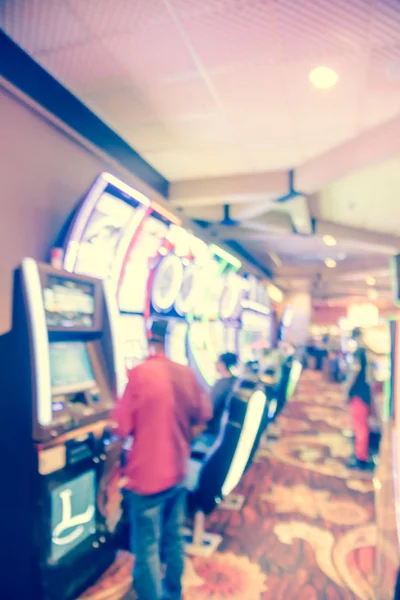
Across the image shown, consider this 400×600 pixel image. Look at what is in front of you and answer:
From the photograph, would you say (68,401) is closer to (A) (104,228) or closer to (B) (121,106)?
(A) (104,228)

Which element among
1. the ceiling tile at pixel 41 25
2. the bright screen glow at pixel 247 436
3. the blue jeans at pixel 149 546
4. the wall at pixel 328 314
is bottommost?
the blue jeans at pixel 149 546

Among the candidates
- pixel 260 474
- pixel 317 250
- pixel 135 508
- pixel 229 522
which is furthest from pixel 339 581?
pixel 317 250

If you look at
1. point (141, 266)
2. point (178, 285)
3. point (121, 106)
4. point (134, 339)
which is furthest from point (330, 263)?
point (121, 106)

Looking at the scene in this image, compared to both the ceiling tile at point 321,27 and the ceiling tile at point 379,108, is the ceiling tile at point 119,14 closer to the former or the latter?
the ceiling tile at point 321,27

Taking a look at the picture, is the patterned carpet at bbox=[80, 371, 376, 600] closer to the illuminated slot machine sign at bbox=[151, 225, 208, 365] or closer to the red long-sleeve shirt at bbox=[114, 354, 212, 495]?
the red long-sleeve shirt at bbox=[114, 354, 212, 495]

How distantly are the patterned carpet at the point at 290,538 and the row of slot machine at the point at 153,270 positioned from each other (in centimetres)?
119

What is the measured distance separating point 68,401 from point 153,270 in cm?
151

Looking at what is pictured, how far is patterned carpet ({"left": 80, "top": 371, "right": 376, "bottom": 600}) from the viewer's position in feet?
7.29

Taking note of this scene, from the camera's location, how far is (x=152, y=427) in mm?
1979

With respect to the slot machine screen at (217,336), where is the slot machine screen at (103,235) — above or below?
above

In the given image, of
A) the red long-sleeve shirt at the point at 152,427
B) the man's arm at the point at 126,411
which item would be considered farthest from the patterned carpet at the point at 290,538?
the man's arm at the point at 126,411

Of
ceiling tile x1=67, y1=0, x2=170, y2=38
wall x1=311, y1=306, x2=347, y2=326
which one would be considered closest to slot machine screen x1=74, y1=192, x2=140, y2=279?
ceiling tile x1=67, y1=0, x2=170, y2=38

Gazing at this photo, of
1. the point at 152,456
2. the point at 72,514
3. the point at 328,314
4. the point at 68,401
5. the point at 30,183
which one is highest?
the point at 328,314

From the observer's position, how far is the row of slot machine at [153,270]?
2535 millimetres
